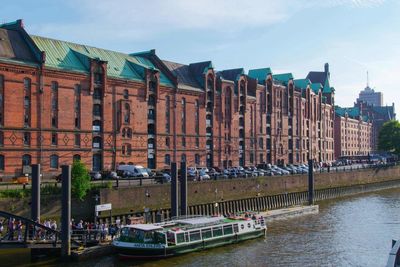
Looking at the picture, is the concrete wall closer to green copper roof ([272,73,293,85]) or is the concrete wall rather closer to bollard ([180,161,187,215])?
bollard ([180,161,187,215])

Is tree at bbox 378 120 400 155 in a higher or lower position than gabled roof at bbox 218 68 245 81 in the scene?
lower

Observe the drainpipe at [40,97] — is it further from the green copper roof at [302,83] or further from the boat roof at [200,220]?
the green copper roof at [302,83]

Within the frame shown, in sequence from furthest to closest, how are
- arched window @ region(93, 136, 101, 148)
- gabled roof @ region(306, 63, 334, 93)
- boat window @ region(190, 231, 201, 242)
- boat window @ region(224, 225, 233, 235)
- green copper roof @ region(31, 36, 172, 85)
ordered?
gabled roof @ region(306, 63, 334, 93) < arched window @ region(93, 136, 101, 148) < green copper roof @ region(31, 36, 172, 85) < boat window @ region(224, 225, 233, 235) < boat window @ region(190, 231, 201, 242)

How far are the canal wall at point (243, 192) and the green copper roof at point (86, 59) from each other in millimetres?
22291

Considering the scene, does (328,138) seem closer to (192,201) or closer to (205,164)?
(205,164)

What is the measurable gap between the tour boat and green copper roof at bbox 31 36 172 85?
32.7m

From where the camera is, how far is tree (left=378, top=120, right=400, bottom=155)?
485 feet

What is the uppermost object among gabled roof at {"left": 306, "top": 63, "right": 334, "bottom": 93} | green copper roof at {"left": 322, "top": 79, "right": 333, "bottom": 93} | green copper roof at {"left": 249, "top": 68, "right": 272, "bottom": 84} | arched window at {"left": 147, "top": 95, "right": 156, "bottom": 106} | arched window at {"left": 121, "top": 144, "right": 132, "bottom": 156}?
gabled roof at {"left": 306, "top": 63, "right": 334, "bottom": 93}

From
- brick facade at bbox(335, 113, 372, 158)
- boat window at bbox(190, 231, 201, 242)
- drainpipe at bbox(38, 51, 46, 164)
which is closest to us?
boat window at bbox(190, 231, 201, 242)

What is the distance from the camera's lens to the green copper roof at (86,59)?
72750 millimetres

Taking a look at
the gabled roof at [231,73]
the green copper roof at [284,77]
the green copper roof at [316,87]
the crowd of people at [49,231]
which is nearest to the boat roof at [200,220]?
the crowd of people at [49,231]

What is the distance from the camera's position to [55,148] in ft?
230

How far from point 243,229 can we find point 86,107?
32.7 meters

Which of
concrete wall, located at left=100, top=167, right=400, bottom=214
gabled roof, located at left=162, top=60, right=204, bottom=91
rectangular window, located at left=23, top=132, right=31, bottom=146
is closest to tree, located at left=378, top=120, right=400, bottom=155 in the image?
concrete wall, located at left=100, top=167, right=400, bottom=214
